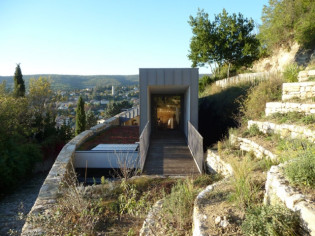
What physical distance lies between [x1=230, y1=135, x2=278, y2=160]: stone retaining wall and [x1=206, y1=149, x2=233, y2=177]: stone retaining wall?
27.9 inches

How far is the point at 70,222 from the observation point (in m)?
3.50

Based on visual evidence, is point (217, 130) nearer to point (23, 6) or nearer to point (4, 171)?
point (4, 171)

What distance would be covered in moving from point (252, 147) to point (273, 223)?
159 inches

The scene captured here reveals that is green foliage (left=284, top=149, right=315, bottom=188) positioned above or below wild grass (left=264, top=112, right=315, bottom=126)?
below

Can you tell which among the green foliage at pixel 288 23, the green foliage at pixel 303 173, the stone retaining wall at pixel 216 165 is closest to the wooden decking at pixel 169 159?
the stone retaining wall at pixel 216 165

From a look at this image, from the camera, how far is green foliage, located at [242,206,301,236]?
2016 millimetres

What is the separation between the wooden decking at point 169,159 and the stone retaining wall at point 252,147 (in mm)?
1474

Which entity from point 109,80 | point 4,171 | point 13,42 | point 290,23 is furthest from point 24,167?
point 109,80

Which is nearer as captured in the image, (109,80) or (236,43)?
(236,43)

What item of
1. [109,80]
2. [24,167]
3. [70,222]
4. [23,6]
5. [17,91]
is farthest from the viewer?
[109,80]

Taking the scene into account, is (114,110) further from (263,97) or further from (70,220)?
(70,220)

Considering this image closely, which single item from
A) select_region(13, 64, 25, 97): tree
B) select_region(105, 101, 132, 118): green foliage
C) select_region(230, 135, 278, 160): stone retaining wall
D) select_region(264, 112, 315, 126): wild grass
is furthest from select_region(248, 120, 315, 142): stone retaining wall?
select_region(105, 101, 132, 118): green foliage

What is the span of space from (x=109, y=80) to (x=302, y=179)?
60.1 metres

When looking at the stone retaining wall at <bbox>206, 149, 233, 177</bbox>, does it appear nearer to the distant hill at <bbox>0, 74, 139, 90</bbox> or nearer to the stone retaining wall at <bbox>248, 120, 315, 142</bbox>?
the stone retaining wall at <bbox>248, 120, 315, 142</bbox>
